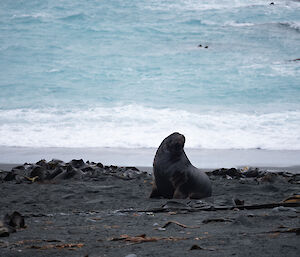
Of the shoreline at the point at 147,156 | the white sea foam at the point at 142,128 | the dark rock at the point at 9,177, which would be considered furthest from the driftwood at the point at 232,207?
the white sea foam at the point at 142,128

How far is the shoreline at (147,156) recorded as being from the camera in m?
7.58

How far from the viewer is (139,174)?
241 inches

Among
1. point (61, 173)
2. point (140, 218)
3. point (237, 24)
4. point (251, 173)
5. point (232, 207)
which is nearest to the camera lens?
point (140, 218)

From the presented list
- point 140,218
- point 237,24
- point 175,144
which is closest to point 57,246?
point 140,218

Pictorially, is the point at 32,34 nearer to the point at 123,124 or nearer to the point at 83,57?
the point at 83,57

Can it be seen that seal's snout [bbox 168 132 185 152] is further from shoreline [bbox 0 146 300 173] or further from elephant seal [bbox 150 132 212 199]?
shoreline [bbox 0 146 300 173]

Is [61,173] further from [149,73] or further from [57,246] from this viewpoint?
[149,73]

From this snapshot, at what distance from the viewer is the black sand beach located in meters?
2.28

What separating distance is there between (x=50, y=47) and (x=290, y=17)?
10011 mm

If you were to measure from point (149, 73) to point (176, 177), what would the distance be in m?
12.1

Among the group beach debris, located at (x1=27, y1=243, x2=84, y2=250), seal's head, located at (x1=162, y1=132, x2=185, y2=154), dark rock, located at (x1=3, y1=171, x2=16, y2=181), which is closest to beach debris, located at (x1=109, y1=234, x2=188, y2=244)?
beach debris, located at (x1=27, y1=243, x2=84, y2=250)

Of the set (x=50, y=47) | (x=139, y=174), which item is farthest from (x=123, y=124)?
(x=50, y=47)

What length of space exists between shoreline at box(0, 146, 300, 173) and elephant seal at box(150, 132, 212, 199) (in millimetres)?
2599

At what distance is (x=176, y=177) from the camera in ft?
15.3
